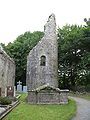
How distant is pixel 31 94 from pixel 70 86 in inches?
1229

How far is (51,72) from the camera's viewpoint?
44.8 metres

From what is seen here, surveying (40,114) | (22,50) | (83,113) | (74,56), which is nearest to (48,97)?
(83,113)

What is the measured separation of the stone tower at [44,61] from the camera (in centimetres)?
4453

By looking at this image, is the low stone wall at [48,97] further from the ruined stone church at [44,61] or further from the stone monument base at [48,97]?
the ruined stone church at [44,61]

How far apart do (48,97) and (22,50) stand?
133 ft

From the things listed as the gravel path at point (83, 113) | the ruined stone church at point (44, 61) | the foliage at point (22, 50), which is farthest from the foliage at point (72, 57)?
the gravel path at point (83, 113)

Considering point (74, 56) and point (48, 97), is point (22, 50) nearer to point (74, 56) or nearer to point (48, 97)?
point (74, 56)

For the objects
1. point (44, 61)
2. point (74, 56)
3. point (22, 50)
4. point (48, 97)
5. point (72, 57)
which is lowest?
point (48, 97)

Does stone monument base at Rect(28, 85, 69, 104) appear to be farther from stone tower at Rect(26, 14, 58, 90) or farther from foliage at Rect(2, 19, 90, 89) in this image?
foliage at Rect(2, 19, 90, 89)

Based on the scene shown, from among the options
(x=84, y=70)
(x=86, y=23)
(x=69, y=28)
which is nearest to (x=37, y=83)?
Result: (x=84, y=70)

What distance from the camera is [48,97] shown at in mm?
26281

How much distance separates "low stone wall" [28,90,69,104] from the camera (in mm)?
26203

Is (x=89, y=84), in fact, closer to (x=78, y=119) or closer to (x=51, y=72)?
(x=51, y=72)

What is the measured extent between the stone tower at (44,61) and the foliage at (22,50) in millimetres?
17398
